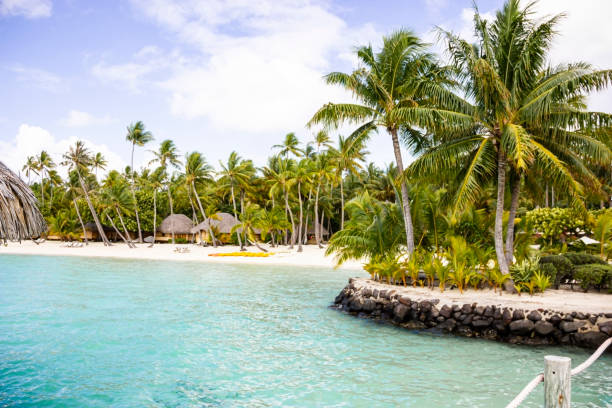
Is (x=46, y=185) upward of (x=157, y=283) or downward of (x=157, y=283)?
upward

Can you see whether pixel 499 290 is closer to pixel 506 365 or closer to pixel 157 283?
pixel 506 365

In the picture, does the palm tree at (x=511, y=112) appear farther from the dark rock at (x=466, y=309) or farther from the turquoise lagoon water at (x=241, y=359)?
the turquoise lagoon water at (x=241, y=359)

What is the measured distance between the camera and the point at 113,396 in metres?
6.69

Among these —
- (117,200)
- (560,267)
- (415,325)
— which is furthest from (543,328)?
(117,200)

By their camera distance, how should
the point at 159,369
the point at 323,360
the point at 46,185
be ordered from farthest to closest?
1. the point at 46,185
2. the point at 323,360
3. the point at 159,369

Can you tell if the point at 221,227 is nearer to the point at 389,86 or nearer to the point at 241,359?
the point at 389,86

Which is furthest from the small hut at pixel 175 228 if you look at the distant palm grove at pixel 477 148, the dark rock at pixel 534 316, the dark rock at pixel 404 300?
the dark rock at pixel 534 316

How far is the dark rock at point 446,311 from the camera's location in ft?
33.8

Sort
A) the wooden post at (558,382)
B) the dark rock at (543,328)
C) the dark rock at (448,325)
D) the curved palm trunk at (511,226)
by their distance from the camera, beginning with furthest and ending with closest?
the curved palm trunk at (511,226)
the dark rock at (448,325)
the dark rock at (543,328)
the wooden post at (558,382)

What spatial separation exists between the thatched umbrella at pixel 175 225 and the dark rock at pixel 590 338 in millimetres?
42750

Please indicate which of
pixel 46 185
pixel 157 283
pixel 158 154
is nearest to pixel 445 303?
pixel 157 283

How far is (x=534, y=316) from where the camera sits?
937 centimetres

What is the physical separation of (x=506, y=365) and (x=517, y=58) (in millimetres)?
7983

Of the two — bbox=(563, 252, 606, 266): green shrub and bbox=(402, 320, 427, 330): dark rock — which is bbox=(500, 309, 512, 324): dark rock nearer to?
bbox=(402, 320, 427, 330): dark rock
